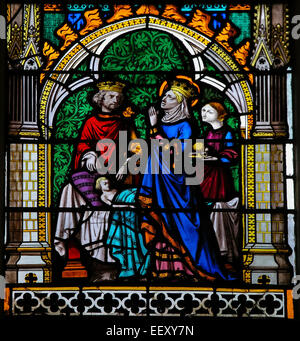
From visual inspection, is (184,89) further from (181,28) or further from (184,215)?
(184,215)

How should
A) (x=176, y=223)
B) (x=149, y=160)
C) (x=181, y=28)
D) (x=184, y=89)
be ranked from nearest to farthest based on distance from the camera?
(x=176, y=223)
(x=149, y=160)
(x=184, y=89)
(x=181, y=28)

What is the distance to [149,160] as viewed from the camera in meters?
8.52

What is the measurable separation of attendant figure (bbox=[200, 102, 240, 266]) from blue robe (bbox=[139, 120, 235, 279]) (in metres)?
0.09

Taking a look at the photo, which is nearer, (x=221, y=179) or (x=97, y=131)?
(x=221, y=179)

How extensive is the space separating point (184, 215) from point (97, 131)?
1.15 metres

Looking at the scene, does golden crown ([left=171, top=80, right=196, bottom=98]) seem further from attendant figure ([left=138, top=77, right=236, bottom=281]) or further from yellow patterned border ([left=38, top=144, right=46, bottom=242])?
yellow patterned border ([left=38, top=144, right=46, bottom=242])

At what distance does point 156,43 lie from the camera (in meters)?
8.74

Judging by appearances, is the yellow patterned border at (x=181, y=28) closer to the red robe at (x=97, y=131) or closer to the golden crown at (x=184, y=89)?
the golden crown at (x=184, y=89)

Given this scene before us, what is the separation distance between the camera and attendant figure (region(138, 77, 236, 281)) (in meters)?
8.30

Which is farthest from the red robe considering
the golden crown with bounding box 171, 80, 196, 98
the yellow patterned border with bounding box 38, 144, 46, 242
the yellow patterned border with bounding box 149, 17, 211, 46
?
the yellow patterned border with bounding box 149, 17, 211, 46

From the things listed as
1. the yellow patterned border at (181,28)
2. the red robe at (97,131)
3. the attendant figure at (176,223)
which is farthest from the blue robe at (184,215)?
the yellow patterned border at (181,28)

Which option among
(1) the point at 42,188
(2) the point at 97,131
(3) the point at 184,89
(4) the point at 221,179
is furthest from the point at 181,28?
(1) the point at 42,188

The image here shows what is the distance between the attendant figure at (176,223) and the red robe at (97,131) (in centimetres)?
34

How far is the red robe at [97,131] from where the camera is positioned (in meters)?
8.57
